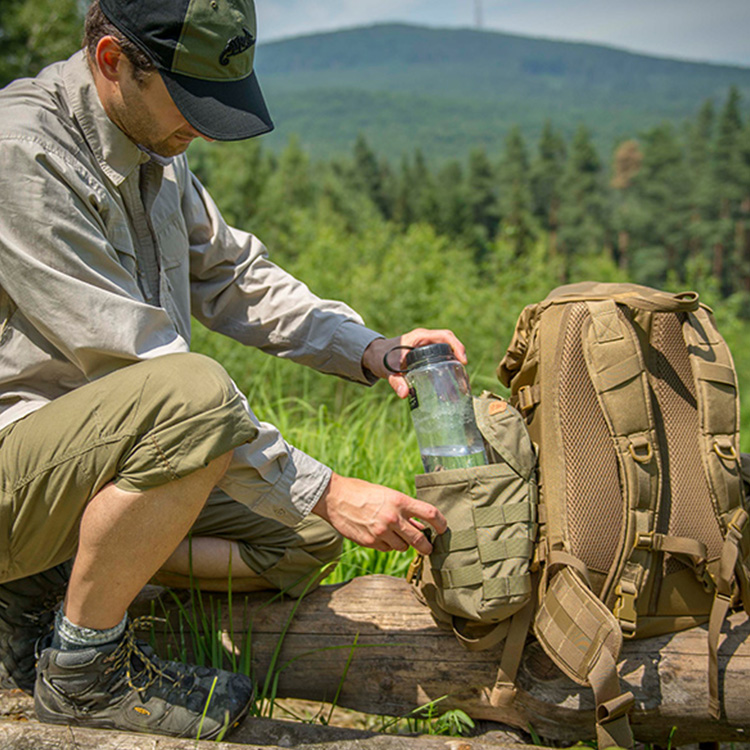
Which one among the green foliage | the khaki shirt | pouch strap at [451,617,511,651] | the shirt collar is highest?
the green foliage

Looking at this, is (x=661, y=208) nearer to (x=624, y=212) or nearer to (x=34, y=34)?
(x=624, y=212)

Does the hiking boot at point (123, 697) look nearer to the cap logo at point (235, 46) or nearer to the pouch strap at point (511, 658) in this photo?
the pouch strap at point (511, 658)

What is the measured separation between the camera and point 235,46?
76.4 inches

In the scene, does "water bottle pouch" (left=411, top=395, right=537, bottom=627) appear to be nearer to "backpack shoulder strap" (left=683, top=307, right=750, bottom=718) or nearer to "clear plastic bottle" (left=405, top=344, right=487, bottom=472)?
"clear plastic bottle" (left=405, top=344, right=487, bottom=472)

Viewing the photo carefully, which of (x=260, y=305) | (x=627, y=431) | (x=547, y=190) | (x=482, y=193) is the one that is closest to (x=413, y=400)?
(x=627, y=431)

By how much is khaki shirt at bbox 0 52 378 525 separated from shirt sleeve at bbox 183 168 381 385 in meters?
0.20

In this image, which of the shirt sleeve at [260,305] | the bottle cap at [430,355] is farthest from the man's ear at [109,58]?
the bottle cap at [430,355]

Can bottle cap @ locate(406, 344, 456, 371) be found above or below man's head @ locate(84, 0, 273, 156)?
below

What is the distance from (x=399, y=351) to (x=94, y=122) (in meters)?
1.09

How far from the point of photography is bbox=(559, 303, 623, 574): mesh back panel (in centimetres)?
197

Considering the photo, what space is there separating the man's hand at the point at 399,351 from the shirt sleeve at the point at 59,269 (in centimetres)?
78

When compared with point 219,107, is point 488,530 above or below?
below

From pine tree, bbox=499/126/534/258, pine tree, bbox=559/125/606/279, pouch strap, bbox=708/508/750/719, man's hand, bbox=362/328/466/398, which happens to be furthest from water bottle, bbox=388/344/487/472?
pine tree, bbox=499/126/534/258

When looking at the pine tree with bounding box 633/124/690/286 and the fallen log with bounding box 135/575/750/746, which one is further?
the pine tree with bounding box 633/124/690/286
